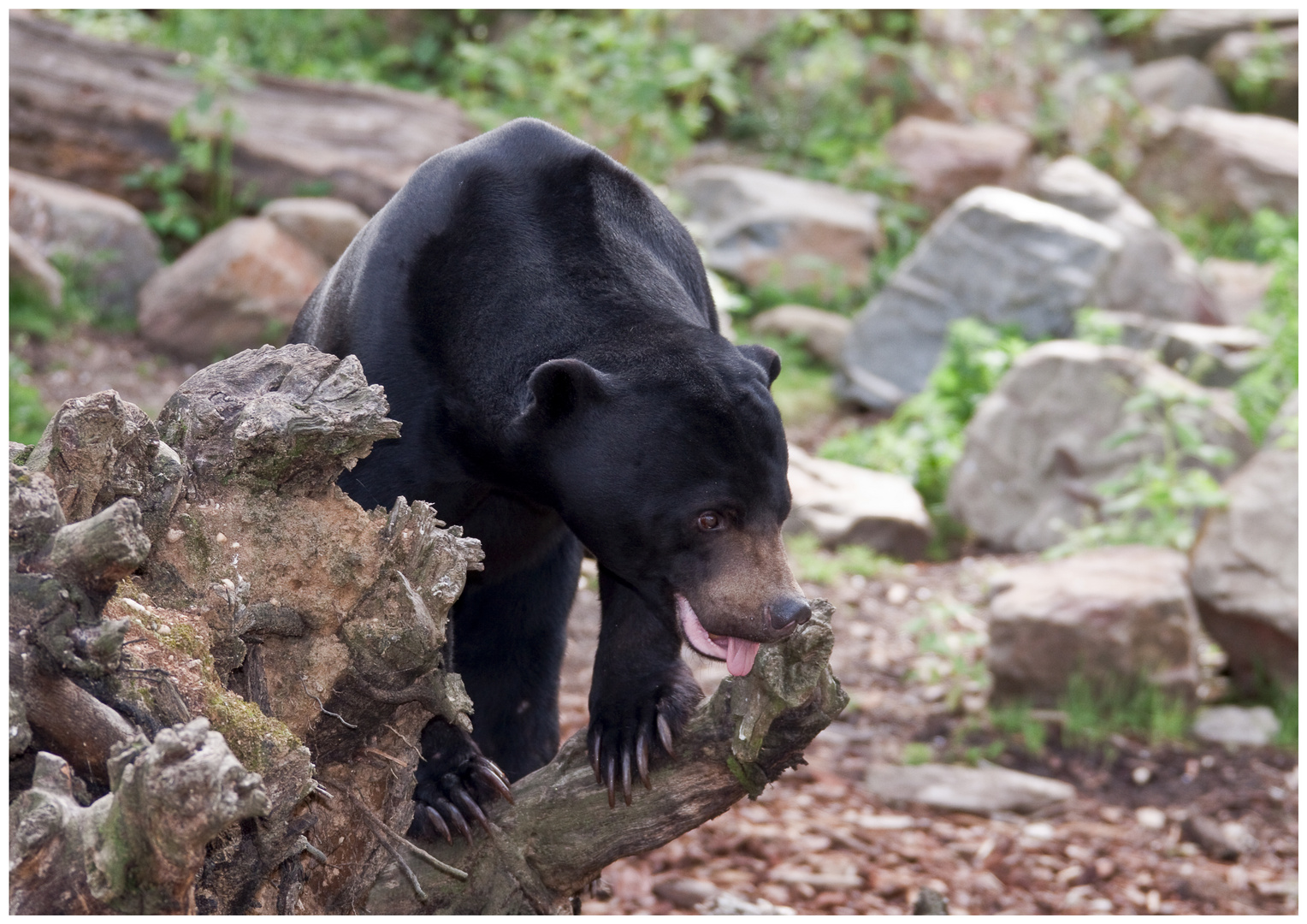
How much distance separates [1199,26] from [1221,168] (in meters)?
3.33

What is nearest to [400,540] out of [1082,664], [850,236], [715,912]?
[715,912]

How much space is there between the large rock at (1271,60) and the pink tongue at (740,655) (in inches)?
568

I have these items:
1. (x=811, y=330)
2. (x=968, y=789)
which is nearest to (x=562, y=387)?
(x=968, y=789)

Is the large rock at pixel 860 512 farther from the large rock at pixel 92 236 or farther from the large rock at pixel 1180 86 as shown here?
the large rock at pixel 1180 86

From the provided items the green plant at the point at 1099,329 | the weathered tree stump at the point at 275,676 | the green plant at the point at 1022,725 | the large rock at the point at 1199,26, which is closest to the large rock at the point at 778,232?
the green plant at the point at 1099,329

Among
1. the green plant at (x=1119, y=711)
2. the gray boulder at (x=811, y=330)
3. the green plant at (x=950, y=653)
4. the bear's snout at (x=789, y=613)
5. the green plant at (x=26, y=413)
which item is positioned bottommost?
the gray boulder at (x=811, y=330)

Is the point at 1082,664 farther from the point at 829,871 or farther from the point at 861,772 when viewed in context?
the point at 829,871

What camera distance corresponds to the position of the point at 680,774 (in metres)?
2.51

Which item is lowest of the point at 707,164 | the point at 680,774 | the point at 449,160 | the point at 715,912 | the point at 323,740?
the point at 707,164

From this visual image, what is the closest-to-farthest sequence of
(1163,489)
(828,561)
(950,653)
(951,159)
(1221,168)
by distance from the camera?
(950,653)
(1163,489)
(828,561)
(951,159)
(1221,168)

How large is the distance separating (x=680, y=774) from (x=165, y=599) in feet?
3.34

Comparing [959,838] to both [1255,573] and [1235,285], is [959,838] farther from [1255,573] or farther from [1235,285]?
[1235,285]

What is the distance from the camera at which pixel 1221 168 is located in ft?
42.7

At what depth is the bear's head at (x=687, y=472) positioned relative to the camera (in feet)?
8.81
